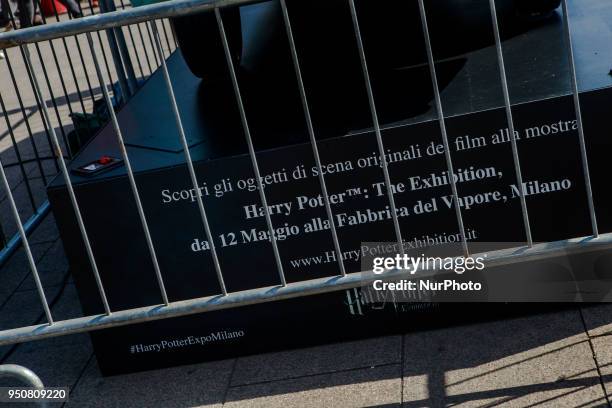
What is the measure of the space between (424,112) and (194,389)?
1.54 metres

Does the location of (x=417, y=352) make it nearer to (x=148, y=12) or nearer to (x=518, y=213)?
(x=518, y=213)

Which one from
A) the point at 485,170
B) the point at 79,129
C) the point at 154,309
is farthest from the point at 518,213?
the point at 79,129

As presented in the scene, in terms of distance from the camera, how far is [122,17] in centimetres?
339

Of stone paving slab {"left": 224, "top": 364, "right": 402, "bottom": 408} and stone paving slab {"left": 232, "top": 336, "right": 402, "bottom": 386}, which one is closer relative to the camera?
stone paving slab {"left": 224, "top": 364, "right": 402, "bottom": 408}

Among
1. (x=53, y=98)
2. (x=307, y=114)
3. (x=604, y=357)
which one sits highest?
(x=307, y=114)

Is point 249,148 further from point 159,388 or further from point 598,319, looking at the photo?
point 598,319

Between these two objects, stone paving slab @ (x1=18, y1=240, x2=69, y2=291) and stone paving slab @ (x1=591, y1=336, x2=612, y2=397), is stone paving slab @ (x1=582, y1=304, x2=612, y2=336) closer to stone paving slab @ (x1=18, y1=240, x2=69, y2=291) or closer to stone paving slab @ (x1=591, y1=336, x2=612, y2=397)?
stone paving slab @ (x1=591, y1=336, x2=612, y2=397)

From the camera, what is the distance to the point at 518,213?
4.05 metres

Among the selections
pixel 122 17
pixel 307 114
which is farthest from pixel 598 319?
pixel 122 17

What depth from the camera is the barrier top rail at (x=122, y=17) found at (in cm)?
336

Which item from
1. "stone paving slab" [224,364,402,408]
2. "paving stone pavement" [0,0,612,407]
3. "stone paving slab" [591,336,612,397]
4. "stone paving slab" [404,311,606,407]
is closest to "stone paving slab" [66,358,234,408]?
"paving stone pavement" [0,0,612,407]

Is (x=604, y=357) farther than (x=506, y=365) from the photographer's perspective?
No

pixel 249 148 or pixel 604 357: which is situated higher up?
pixel 249 148

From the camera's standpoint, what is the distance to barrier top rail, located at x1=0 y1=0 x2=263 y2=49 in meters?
3.36
